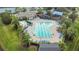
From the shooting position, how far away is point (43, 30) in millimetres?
1658

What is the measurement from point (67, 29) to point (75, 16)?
15cm

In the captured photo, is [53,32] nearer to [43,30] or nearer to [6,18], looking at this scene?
[43,30]

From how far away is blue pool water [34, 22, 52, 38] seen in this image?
165cm

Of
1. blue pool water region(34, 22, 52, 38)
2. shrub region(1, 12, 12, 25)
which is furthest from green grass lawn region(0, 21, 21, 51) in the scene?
blue pool water region(34, 22, 52, 38)

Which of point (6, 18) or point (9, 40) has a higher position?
point (6, 18)

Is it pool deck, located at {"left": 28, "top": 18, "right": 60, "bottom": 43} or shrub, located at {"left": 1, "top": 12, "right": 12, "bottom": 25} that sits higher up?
shrub, located at {"left": 1, "top": 12, "right": 12, "bottom": 25}

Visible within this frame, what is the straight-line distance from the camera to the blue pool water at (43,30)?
1654 mm

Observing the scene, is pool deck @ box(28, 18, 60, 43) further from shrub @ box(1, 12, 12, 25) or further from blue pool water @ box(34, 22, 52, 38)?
shrub @ box(1, 12, 12, 25)

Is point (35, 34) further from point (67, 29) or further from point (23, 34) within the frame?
point (67, 29)

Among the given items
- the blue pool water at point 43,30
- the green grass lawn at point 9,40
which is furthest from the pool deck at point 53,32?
the green grass lawn at point 9,40

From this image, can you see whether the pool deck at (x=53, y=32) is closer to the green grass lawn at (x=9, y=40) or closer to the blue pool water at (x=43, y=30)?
the blue pool water at (x=43, y=30)

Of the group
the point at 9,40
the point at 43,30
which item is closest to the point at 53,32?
the point at 43,30
